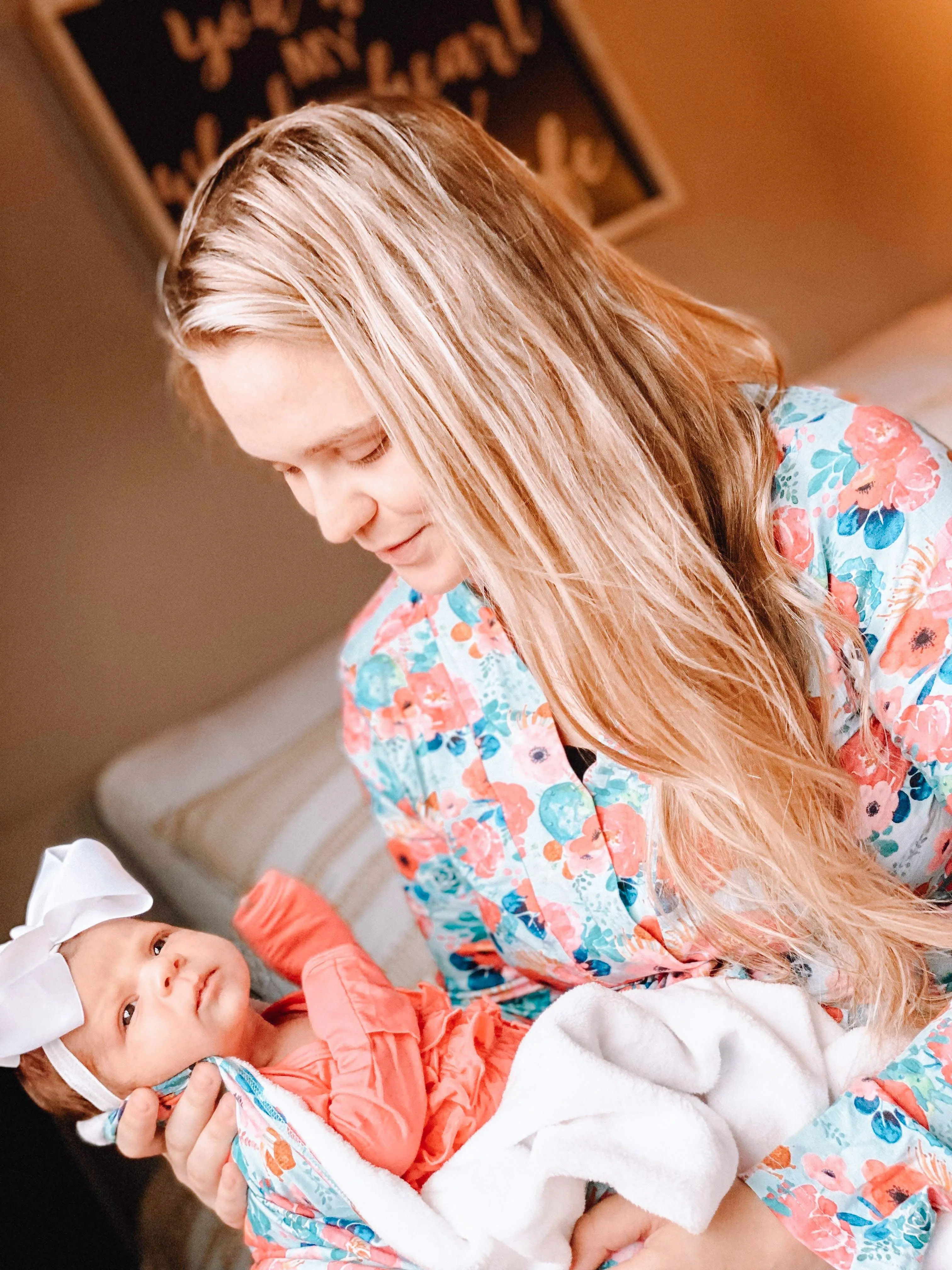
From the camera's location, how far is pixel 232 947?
1.17 m

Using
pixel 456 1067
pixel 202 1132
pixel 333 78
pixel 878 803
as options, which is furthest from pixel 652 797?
pixel 333 78

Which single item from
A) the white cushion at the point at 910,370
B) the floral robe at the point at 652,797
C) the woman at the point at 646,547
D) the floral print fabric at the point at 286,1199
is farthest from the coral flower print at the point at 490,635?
the white cushion at the point at 910,370

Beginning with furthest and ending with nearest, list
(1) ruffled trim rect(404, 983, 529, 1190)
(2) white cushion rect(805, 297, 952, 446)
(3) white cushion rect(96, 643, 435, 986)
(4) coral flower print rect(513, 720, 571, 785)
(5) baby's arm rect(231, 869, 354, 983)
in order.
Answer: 1. (2) white cushion rect(805, 297, 952, 446)
2. (3) white cushion rect(96, 643, 435, 986)
3. (5) baby's arm rect(231, 869, 354, 983)
4. (4) coral flower print rect(513, 720, 571, 785)
5. (1) ruffled trim rect(404, 983, 529, 1190)

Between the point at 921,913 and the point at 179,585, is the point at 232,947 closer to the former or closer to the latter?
the point at 921,913

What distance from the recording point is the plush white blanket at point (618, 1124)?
0.96 m

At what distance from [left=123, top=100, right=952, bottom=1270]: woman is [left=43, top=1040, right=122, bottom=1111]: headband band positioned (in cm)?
5

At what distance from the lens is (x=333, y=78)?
1.96 metres

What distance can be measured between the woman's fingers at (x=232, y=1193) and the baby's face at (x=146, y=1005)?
11cm

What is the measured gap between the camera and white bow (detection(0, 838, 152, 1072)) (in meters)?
1.04

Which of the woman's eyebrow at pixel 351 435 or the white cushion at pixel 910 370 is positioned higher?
the woman's eyebrow at pixel 351 435

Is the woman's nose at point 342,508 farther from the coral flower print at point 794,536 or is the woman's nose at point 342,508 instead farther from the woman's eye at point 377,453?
the coral flower print at point 794,536

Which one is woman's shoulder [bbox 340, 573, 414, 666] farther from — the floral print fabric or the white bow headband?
the floral print fabric

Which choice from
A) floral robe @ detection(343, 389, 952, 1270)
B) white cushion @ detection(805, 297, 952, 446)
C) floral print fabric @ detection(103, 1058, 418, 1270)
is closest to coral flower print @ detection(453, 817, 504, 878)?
floral robe @ detection(343, 389, 952, 1270)

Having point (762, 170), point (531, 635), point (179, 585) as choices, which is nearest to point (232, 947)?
point (531, 635)
